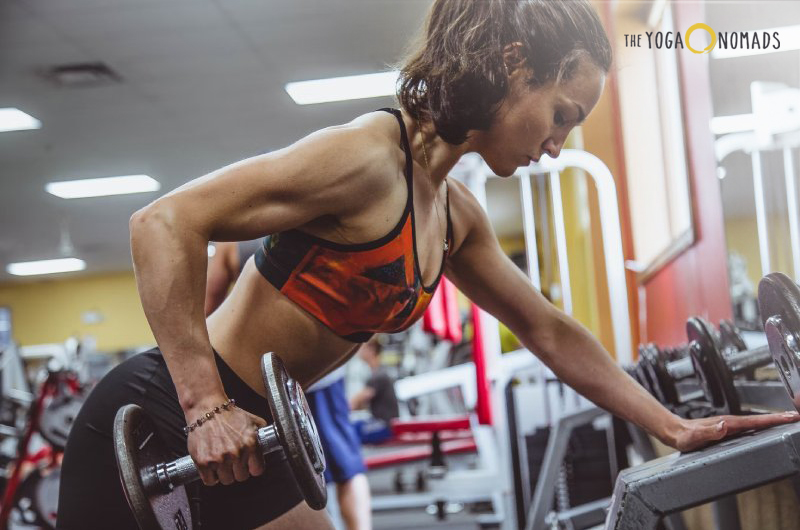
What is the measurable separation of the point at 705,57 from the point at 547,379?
4.05ft

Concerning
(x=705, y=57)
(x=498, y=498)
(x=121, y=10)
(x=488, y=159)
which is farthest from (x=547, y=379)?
(x=121, y=10)

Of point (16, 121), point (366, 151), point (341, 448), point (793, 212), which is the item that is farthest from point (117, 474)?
point (16, 121)

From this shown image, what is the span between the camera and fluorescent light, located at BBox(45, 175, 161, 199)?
25.9 feet

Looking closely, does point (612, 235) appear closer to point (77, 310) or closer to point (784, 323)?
point (784, 323)

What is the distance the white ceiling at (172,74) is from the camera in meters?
4.50

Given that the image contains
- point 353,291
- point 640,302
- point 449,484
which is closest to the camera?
point 353,291

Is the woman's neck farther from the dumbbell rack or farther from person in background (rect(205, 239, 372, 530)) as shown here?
person in background (rect(205, 239, 372, 530))

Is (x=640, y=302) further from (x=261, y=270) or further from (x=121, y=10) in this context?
(x=261, y=270)

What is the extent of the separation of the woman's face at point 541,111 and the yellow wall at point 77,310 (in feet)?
40.9

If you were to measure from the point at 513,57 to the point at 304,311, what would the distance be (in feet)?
1.38

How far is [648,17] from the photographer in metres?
2.63

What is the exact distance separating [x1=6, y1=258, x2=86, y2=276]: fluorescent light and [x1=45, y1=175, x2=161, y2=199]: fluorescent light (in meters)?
3.86

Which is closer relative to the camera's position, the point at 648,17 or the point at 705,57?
the point at 705,57

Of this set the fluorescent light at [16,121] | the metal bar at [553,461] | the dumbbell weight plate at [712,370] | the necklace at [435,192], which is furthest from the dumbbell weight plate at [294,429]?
the fluorescent light at [16,121]
